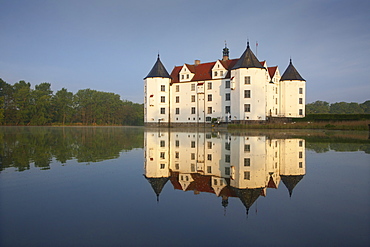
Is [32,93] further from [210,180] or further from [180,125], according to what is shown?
[210,180]

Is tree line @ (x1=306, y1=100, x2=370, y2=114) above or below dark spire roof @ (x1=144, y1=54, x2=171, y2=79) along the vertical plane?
below

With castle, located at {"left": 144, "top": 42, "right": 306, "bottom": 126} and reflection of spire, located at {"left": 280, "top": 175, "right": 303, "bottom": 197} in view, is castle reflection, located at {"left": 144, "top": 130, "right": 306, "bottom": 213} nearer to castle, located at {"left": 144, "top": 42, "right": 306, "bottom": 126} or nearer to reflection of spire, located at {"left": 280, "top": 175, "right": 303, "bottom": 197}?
reflection of spire, located at {"left": 280, "top": 175, "right": 303, "bottom": 197}

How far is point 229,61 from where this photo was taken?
157ft

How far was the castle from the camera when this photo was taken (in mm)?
45531

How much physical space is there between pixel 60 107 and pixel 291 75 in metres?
58.0

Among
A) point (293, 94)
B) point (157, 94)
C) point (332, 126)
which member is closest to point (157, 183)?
point (332, 126)

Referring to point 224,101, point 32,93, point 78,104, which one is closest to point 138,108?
point 78,104

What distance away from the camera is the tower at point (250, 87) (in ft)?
134

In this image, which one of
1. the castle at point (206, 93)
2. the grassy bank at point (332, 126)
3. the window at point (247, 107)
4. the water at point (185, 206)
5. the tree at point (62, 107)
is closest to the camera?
the water at point (185, 206)

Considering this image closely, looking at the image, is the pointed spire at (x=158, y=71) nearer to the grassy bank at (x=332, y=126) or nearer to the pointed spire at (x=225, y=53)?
the pointed spire at (x=225, y=53)

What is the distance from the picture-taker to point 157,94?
48062 millimetres

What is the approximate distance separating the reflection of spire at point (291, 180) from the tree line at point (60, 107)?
68.2m

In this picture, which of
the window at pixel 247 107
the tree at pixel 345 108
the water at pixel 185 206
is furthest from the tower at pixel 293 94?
the tree at pixel 345 108

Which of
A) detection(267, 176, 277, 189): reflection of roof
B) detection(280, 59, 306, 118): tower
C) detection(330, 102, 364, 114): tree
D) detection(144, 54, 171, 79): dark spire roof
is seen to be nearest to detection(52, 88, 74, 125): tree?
detection(144, 54, 171, 79): dark spire roof
